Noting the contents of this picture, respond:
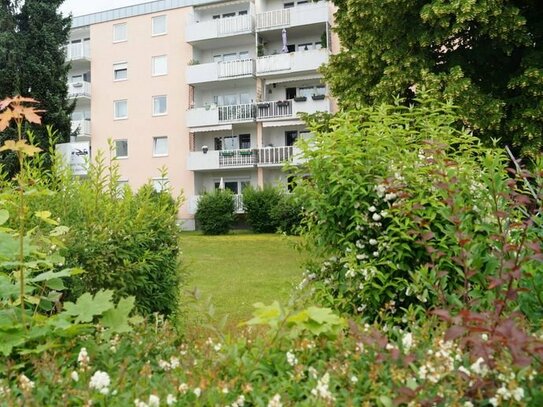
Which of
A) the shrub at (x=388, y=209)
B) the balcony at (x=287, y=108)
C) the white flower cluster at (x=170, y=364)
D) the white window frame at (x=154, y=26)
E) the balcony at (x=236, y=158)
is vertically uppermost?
the white window frame at (x=154, y=26)

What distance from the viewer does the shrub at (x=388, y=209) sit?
323cm

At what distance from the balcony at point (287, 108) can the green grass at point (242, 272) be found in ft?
32.2

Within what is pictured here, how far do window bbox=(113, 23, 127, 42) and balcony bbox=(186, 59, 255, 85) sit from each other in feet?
21.4

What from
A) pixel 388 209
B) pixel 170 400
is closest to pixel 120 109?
pixel 388 209

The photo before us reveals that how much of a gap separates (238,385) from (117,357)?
0.59m

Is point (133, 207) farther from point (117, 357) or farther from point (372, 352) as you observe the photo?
point (372, 352)

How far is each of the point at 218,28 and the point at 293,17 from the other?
15.0 ft

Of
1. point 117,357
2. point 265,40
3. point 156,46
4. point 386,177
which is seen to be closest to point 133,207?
point 386,177

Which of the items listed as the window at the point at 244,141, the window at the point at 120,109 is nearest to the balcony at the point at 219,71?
the window at the point at 244,141

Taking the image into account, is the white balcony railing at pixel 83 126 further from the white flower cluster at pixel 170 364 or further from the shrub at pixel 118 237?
the white flower cluster at pixel 170 364

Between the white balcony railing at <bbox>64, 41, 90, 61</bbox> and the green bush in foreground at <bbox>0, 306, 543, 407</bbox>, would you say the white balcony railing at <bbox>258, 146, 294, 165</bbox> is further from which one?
the green bush in foreground at <bbox>0, 306, 543, 407</bbox>

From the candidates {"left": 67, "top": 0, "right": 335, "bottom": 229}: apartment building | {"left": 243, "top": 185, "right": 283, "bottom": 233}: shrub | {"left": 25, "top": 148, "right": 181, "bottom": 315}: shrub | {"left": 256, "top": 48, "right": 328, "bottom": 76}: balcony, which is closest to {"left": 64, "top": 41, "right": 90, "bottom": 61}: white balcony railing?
{"left": 67, "top": 0, "right": 335, "bottom": 229}: apartment building

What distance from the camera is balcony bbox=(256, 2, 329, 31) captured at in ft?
91.1

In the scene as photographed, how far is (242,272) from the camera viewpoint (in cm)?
1195
